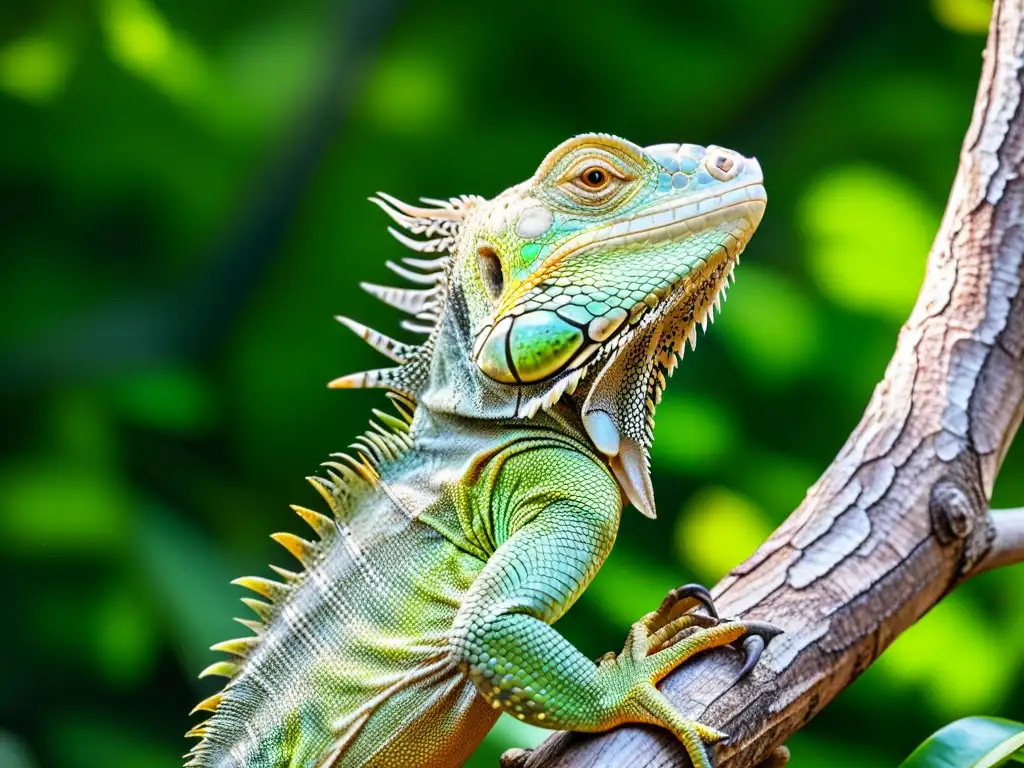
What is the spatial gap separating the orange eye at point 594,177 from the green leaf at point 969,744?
64.2 inches

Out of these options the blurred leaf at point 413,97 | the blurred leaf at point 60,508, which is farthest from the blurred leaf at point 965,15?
the blurred leaf at point 60,508

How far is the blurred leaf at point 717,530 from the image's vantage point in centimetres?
504

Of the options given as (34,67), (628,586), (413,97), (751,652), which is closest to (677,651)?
(751,652)

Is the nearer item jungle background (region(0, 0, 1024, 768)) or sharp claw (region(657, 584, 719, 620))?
sharp claw (region(657, 584, 719, 620))

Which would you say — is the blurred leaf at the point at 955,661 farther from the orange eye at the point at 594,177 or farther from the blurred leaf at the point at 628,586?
the orange eye at the point at 594,177

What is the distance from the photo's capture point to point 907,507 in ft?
8.47

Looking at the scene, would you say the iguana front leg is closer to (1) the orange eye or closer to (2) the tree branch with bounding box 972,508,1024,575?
(1) the orange eye

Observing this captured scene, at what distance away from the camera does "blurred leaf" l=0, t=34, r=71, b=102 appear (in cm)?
512

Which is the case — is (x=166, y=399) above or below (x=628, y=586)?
below

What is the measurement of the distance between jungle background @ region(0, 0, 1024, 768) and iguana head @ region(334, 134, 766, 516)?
107 inches

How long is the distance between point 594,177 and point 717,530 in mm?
3090

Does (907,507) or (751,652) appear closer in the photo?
(751,652)

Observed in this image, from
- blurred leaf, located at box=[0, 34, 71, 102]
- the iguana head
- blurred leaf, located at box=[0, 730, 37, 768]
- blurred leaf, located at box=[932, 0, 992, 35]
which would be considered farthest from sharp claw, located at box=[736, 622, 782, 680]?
blurred leaf, located at box=[0, 34, 71, 102]

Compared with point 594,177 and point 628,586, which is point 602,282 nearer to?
point 594,177
